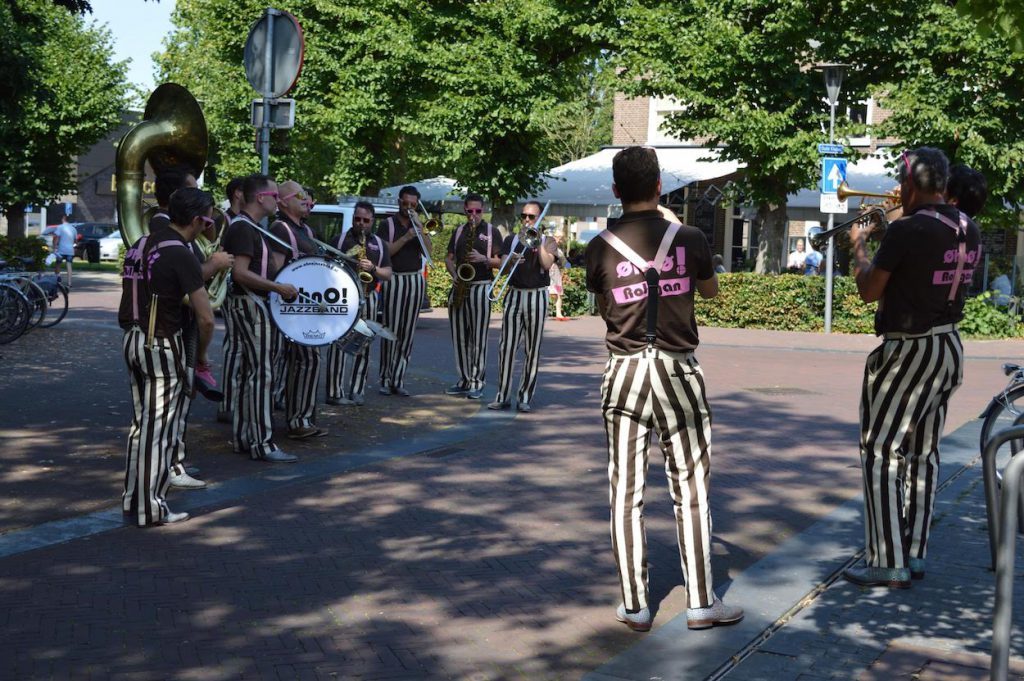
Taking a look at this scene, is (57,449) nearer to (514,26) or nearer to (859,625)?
(859,625)

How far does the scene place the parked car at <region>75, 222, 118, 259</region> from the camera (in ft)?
152

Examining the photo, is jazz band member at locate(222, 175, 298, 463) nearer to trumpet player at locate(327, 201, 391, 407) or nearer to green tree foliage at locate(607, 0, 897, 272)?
trumpet player at locate(327, 201, 391, 407)

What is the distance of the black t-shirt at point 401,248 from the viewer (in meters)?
11.3

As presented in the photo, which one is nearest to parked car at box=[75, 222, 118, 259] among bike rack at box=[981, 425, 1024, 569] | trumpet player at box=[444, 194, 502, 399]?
trumpet player at box=[444, 194, 502, 399]

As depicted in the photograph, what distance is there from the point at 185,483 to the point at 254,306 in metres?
1.31

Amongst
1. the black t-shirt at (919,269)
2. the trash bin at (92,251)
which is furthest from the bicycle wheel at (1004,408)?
the trash bin at (92,251)

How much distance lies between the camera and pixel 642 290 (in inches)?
189

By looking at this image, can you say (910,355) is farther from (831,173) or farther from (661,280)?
(831,173)

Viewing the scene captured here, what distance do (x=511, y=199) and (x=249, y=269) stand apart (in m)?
19.3

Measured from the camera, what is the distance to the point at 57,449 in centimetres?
823

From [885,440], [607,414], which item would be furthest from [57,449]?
[885,440]

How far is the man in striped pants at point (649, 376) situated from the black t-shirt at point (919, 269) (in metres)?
1.04

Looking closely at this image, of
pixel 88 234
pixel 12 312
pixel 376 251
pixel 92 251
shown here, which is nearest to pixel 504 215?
pixel 12 312

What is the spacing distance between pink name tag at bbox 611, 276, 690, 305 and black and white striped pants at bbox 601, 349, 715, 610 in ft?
0.71
